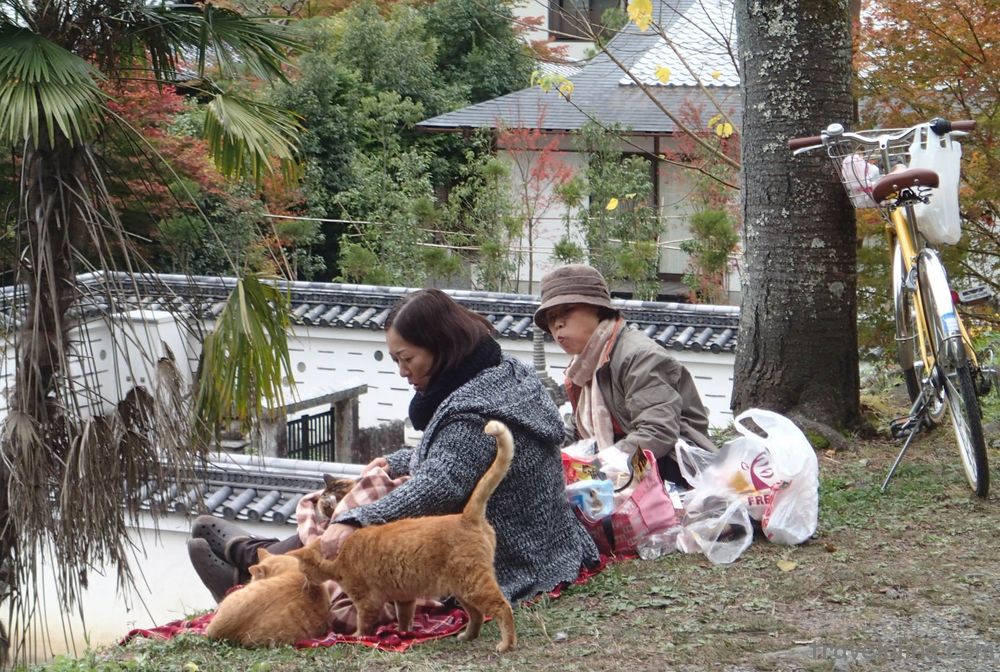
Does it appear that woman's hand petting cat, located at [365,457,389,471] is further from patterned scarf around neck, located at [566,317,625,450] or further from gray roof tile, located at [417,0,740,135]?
gray roof tile, located at [417,0,740,135]

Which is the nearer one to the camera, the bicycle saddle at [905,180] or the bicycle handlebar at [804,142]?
the bicycle saddle at [905,180]

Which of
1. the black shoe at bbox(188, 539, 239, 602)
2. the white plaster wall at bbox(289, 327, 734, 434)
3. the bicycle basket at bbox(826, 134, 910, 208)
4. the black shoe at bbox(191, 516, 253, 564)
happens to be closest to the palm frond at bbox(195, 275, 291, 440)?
the black shoe at bbox(191, 516, 253, 564)

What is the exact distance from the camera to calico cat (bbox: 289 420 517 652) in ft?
10.8

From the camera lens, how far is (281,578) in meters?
3.60

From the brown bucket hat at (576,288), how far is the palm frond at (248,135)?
120 cm

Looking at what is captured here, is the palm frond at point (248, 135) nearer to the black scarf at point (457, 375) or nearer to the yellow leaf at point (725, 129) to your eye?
the black scarf at point (457, 375)

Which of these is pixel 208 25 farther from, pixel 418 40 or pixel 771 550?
pixel 418 40

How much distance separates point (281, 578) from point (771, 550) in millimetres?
1779

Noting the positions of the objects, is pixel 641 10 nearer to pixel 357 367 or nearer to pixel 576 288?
pixel 576 288

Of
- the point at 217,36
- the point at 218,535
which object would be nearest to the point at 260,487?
the point at 218,535

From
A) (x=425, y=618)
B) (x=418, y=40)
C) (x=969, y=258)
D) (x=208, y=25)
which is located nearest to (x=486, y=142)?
(x=418, y=40)

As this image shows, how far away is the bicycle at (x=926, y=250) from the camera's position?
4531mm

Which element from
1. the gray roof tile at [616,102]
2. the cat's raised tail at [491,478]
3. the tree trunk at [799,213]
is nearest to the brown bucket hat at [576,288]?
the cat's raised tail at [491,478]

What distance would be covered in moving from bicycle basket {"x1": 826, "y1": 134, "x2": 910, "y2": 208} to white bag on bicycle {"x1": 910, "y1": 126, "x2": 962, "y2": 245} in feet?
0.31
